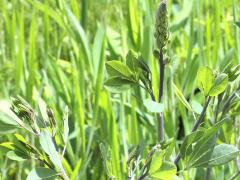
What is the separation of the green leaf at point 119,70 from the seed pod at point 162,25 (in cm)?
7

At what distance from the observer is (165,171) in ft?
2.14

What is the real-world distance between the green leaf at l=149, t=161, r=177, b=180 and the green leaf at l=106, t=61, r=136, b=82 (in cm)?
14

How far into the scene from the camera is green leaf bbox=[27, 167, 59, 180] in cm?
68

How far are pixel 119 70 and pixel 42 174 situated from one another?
173 mm

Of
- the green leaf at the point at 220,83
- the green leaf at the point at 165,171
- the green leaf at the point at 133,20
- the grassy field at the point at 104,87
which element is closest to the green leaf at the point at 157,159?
the green leaf at the point at 165,171

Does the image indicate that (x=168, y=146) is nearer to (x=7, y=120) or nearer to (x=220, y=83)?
(x=220, y=83)

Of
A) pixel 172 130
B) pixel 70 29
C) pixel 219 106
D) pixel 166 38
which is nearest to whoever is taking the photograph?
pixel 166 38

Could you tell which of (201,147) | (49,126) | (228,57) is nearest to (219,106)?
(201,147)

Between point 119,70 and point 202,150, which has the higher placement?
point 119,70

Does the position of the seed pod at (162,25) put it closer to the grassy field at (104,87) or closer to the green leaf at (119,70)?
the green leaf at (119,70)

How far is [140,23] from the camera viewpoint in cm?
147

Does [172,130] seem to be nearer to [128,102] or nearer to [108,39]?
[128,102]

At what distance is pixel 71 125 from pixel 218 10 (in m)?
0.50

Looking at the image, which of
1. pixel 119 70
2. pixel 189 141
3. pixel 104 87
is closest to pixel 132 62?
→ pixel 119 70
